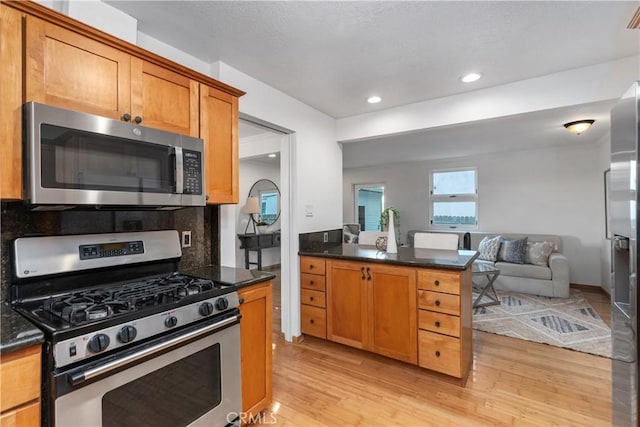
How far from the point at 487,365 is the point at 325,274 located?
5.10ft

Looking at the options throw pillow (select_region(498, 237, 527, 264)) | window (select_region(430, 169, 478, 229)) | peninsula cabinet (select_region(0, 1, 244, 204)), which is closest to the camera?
peninsula cabinet (select_region(0, 1, 244, 204))

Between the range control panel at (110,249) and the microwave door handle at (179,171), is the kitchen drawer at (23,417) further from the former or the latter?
the microwave door handle at (179,171)

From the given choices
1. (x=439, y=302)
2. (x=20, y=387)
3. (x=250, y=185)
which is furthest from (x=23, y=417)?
(x=250, y=185)

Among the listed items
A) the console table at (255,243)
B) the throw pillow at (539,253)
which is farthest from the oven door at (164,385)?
the throw pillow at (539,253)

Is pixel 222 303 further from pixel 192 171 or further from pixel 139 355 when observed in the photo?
pixel 192 171

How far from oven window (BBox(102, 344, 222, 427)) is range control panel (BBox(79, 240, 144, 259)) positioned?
685mm

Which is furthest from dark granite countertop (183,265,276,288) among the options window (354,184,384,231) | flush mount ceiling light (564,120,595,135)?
window (354,184,384,231)

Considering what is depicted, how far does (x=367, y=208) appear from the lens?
7.77 metres

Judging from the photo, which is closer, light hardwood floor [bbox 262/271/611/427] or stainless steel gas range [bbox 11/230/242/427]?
stainless steel gas range [bbox 11/230/242/427]

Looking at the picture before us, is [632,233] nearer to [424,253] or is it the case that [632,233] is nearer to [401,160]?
[424,253]

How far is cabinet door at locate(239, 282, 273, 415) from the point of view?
179cm

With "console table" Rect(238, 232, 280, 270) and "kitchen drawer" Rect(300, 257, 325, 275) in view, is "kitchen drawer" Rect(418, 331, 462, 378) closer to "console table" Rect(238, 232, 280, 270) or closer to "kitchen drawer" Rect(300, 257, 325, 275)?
"kitchen drawer" Rect(300, 257, 325, 275)

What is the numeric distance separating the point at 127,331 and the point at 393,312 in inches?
76.1

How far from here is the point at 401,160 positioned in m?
6.62
